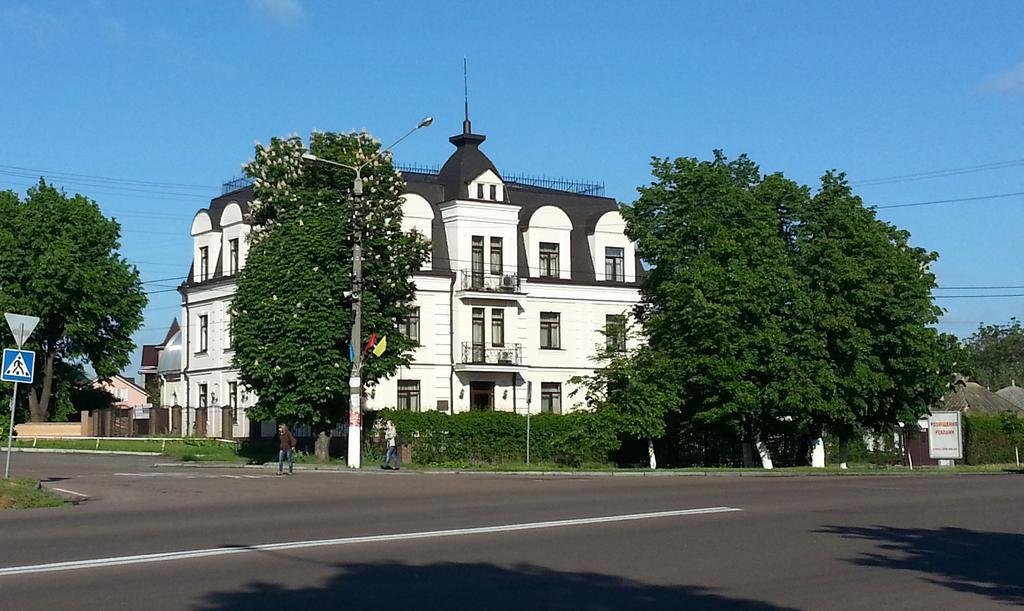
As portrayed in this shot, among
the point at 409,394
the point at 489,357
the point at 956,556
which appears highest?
the point at 489,357

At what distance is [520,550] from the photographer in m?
14.5

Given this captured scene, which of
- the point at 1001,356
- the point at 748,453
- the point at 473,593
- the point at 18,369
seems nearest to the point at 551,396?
the point at 748,453

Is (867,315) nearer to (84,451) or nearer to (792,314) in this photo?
(792,314)

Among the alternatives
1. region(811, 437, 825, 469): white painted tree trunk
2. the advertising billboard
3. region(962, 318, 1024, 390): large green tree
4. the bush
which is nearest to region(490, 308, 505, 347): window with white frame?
the bush

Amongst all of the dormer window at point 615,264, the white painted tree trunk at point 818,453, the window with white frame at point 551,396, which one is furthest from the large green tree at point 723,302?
the dormer window at point 615,264

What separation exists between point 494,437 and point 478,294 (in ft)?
47.1

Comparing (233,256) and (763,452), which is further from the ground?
(233,256)

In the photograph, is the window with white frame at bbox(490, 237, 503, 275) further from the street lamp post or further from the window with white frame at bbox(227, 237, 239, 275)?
the street lamp post

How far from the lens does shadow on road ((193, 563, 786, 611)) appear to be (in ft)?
34.2

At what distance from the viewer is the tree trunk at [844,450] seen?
4941 cm

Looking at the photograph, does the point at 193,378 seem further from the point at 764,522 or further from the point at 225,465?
the point at 764,522

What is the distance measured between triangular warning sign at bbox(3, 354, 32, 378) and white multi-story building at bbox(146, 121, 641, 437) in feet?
96.0

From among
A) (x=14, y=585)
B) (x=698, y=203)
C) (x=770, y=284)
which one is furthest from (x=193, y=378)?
(x=14, y=585)

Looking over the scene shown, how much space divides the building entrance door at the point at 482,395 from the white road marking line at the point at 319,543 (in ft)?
128
